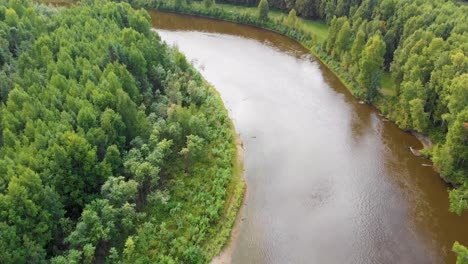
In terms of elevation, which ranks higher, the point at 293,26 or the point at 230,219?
the point at 293,26

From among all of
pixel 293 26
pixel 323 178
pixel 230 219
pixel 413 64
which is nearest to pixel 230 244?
pixel 230 219

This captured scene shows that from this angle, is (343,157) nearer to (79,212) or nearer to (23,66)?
(79,212)

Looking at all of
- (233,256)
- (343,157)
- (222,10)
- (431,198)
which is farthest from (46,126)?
(222,10)

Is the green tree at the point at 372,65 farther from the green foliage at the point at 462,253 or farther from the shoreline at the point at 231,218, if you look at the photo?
the green foliage at the point at 462,253

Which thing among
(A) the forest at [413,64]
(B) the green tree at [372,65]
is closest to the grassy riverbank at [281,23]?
(A) the forest at [413,64]

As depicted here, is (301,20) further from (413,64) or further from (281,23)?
(413,64)
